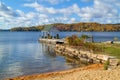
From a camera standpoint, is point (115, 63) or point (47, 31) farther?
point (47, 31)

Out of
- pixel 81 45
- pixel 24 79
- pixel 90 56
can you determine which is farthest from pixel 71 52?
pixel 24 79

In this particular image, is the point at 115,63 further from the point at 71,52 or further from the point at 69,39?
the point at 69,39

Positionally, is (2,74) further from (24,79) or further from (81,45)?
(81,45)

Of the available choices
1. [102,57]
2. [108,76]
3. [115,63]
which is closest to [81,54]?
[102,57]

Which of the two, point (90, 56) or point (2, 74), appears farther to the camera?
point (90, 56)

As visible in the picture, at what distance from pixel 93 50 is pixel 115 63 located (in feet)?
45.5

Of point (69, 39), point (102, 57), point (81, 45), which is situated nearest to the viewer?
point (102, 57)

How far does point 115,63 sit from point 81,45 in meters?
21.6

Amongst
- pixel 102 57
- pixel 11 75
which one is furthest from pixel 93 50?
pixel 11 75

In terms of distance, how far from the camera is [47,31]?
8875 centimetres

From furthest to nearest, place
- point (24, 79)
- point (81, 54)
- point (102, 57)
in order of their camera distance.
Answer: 1. point (81, 54)
2. point (102, 57)
3. point (24, 79)

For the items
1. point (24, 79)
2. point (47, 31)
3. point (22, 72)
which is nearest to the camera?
point (24, 79)

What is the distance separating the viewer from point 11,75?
2745 centimetres

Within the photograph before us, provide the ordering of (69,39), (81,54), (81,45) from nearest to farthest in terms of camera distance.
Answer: (81,54)
(81,45)
(69,39)
